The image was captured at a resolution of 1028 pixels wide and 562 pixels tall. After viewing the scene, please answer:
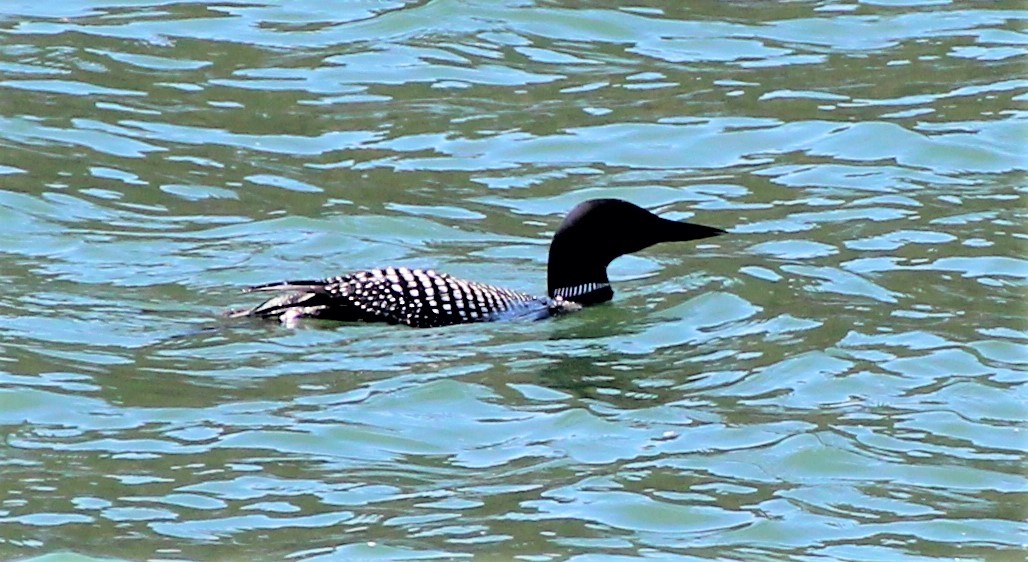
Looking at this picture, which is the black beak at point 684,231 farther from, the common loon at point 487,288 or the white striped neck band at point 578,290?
the white striped neck band at point 578,290

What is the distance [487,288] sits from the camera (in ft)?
26.2

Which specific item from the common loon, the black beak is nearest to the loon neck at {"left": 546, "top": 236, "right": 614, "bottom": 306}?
the common loon

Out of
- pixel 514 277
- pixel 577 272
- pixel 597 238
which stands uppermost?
pixel 597 238

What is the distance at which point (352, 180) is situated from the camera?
9562mm

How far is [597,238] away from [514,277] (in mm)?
531

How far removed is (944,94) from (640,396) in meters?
4.03

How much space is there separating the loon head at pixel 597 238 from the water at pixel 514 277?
5.8 inches

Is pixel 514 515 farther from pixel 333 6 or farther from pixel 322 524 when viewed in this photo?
pixel 333 6

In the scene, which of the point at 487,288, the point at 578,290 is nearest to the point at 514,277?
the point at 578,290

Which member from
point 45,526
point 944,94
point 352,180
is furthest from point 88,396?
point 944,94

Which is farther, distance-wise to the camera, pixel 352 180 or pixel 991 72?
pixel 991 72

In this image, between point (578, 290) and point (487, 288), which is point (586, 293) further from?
point (487, 288)

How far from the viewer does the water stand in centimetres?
596

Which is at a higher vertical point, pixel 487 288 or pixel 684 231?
pixel 684 231
